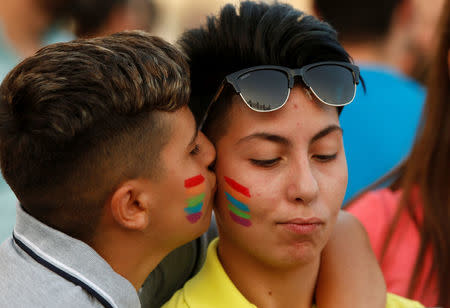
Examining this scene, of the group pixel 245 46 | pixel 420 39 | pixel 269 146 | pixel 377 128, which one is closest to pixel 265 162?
pixel 269 146

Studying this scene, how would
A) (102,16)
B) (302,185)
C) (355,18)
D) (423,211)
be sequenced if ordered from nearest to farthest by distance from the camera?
1. (302,185)
2. (423,211)
3. (355,18)
4. (102,16)

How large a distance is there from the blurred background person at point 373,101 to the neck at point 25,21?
1.75 meters

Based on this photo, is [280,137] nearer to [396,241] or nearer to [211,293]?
[211,293]

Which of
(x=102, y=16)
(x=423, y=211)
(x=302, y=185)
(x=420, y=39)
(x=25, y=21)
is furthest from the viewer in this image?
(x=420, y=39)

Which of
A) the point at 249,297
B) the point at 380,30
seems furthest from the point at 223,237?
the point at 380,30

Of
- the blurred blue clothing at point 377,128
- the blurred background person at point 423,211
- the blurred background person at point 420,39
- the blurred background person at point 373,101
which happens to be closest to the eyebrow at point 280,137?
the blurred background person at point 423,211

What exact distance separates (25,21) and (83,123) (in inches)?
104

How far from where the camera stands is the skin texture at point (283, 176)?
186 centimetres

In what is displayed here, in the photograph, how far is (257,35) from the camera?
1.97 m

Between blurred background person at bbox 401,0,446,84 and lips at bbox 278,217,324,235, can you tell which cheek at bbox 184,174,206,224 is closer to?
lips at bbox 278,217,324,235

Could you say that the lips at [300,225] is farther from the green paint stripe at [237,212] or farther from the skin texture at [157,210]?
the skin texture at [157,210]

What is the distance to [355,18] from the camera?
3879mm

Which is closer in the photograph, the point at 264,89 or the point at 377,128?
the point at 264,89

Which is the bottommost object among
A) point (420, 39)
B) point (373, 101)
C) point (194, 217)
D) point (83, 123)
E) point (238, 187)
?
point (420, 39)
